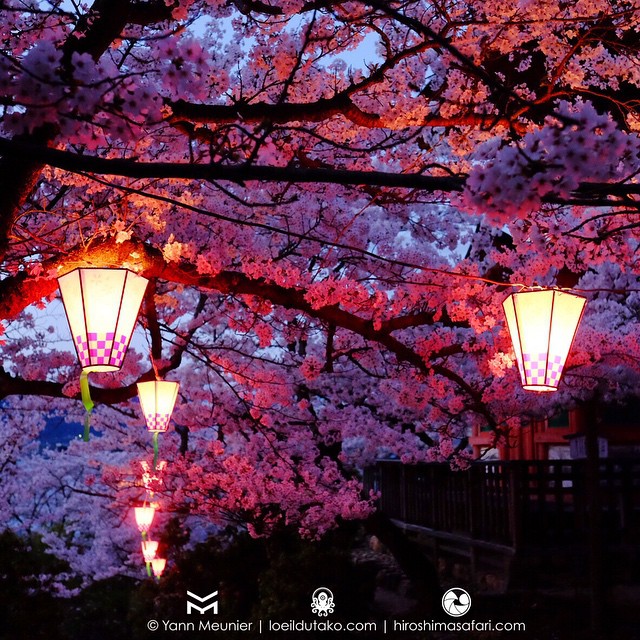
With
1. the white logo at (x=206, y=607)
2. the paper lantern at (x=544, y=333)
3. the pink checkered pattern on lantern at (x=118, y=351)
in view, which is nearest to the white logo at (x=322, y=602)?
the white logo at (x=206, y=607)

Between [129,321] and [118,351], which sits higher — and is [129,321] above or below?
above

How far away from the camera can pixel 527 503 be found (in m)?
9.98

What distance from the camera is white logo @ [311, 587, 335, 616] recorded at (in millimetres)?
12816

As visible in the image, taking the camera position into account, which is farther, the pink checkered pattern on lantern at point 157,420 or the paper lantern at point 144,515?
the paper lantern at point 144,515

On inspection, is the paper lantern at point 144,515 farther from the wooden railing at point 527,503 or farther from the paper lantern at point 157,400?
the paper lantern at point 157,400

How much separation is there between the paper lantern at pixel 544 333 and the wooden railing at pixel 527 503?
5.43 m

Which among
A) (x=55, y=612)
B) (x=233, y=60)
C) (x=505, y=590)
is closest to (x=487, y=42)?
(x=233, y=60)

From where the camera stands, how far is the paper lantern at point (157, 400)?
7.13 meters

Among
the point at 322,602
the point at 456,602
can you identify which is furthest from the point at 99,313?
the point at 322,602

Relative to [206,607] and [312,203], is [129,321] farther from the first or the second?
[206,607]

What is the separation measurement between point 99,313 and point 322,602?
9.83m

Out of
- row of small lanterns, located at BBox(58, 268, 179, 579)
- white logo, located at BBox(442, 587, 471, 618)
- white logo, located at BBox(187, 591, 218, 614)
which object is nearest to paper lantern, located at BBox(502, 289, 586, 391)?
row of small lanterns, located at BBox(58, 268, 179, 579)

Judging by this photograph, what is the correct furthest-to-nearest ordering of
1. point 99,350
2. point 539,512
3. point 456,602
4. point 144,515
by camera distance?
point 144,515
point 456,602
point 539,512
point 99,350

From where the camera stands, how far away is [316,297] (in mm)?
6430
